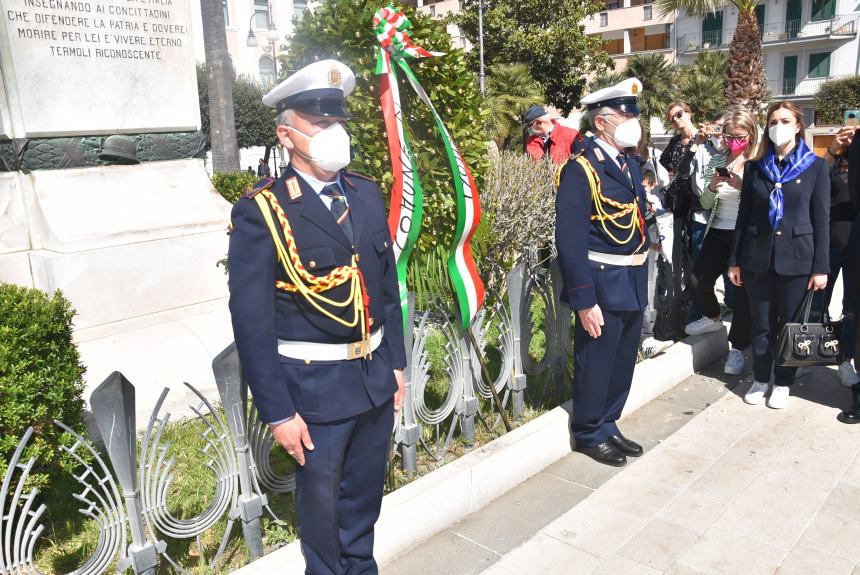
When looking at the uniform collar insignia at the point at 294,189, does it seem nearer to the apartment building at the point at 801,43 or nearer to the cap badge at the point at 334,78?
the cap badge at the point at 334,78

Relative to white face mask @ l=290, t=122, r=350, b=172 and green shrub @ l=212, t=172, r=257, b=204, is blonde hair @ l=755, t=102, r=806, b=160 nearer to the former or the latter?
white face mask @ l=290, t=122, r=350, b=172

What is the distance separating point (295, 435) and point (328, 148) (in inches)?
36.6

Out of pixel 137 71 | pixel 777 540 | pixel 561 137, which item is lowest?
pixel 777 540

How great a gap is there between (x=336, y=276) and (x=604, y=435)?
7.21ft

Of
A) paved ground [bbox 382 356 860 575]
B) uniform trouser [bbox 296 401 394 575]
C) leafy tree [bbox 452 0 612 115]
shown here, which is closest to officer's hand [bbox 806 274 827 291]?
paved ground [bbox 382 356 860 575]

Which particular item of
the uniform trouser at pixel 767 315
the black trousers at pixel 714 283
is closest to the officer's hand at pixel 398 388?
the uniform trouser at pixel 767 315

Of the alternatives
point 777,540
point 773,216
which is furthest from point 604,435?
point 773,216

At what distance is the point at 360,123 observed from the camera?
11.3 ft

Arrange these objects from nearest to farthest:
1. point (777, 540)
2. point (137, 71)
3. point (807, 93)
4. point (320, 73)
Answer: point (320, 73), point (777, 540), point (137, 71), point (807, 93)

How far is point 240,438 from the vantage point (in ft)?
8.88

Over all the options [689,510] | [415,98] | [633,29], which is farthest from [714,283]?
[633,29]

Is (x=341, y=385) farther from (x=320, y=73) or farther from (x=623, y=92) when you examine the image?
(x=623, y=92)

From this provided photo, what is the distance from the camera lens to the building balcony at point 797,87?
3931 centimetres

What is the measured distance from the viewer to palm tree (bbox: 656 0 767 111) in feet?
90.2
